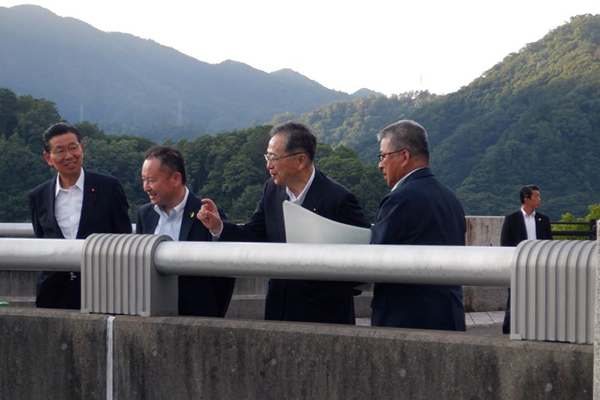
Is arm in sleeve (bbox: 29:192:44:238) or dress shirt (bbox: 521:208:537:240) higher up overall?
arm in sleeve (bbox: 29:192:44:238)

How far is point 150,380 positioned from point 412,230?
116 cm

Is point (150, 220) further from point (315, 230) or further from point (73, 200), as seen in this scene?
point (315, 230)

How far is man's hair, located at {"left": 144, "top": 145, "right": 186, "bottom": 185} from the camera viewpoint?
536cm

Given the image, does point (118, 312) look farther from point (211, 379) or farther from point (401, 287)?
point (401, 287)

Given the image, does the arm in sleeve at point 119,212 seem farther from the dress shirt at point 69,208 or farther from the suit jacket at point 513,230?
the suit jacket at point 513,230

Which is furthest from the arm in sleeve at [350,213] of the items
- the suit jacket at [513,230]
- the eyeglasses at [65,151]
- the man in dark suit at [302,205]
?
the suit jacket at [513,230]

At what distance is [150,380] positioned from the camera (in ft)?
12.4

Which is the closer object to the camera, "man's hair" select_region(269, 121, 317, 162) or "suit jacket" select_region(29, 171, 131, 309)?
"man's hair" select_region(269, 121, 317, 162)

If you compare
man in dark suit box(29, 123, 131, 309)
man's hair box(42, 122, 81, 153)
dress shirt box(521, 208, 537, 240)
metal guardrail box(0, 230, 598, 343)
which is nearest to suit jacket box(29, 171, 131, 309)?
man in dark suit box(29, 123, 131, 309)

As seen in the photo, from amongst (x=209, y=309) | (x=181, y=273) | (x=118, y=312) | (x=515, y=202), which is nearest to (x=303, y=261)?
(x=181, y=273)

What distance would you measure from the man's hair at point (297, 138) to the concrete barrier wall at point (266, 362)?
1413mm

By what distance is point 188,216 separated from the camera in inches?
206

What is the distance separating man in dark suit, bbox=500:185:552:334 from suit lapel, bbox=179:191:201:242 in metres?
6.17

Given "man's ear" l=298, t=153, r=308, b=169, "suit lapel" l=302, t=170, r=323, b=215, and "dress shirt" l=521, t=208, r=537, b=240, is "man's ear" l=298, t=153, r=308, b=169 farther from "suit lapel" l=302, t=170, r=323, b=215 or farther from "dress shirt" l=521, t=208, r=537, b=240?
"dress shirt" l=521, t=208, r=537, b=240
